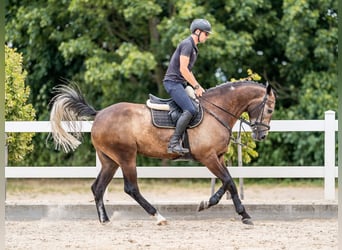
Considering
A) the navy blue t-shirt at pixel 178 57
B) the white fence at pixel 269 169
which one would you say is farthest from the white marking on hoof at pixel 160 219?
the navy blue t-shirt at pixel 178 57

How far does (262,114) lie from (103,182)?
6.58 feet

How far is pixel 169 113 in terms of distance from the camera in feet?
25.9

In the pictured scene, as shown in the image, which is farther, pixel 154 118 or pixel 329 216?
pixel 329 216

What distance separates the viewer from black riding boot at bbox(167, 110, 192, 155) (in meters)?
7.66

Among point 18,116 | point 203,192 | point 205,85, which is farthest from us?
point 205,85

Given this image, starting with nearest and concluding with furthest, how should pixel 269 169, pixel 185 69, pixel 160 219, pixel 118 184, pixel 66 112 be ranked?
pixel 185 69
pixel 160 219
pixel 66 112
pixel 269 169
pixel 118 184

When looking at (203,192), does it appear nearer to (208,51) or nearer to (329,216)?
(208,51)

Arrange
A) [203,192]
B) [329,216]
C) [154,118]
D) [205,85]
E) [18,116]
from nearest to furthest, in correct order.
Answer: [154,118]
[329,216]
[18,116]
[203,192]
[205,85]

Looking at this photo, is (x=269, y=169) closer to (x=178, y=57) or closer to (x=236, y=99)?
Answer: (x=236, y=99)

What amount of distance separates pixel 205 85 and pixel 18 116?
7.55 m

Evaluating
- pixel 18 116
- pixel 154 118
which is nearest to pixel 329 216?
pixel 154 118

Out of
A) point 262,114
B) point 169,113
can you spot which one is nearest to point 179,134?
point 169,113

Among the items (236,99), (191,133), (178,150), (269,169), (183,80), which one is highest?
(183,80)

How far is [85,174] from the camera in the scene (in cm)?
932
